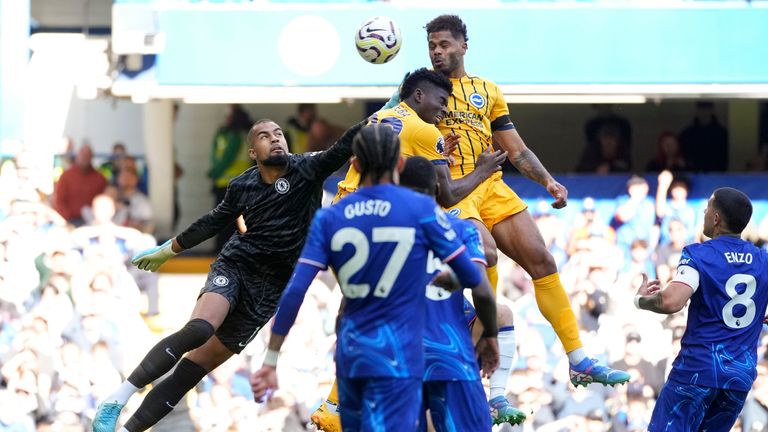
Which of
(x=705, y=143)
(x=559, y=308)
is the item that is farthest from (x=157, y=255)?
(x=705, y=143)

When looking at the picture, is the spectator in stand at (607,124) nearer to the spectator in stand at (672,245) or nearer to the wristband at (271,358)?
the spectator in stand at (672,245)

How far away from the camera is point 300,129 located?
47.0ft

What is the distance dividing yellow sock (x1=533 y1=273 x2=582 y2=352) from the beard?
74.9 inches

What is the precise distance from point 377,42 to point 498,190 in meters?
1.26

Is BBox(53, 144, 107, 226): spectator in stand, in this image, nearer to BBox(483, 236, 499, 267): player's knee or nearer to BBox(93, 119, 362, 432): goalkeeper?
BBox(93, 119, 362, 432): goalkeeper

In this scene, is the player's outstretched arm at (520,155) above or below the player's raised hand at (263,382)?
above

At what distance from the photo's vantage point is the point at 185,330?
8578mm

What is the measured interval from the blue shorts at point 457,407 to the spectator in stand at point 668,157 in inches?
279

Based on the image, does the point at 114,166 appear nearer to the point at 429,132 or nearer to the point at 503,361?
the point at 503,361

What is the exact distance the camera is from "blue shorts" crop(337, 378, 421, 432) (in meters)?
6.34

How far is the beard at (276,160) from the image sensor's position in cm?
883

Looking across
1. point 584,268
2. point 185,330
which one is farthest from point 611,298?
point 185,330

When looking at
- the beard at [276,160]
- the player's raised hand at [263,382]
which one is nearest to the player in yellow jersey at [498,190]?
the beard at [276,160]

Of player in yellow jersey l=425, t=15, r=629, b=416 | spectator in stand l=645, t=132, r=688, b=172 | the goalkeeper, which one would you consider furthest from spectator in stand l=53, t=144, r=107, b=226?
spectator in stand l=645, t=132, r=688, b=172
